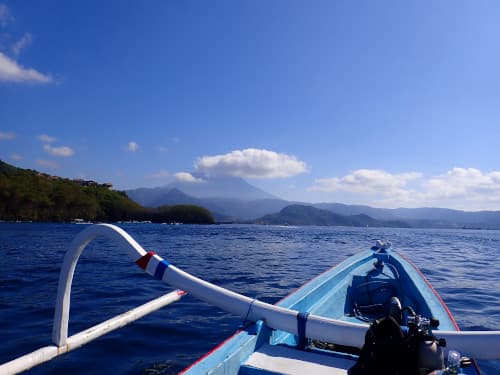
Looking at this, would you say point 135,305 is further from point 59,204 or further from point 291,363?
point 59,204

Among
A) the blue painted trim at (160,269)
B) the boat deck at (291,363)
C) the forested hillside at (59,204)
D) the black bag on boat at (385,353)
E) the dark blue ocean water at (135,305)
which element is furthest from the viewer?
the forested hillside at (59,204)

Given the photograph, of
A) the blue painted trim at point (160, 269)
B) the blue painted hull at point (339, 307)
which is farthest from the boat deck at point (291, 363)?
the blue painted trim at point (160, 269)

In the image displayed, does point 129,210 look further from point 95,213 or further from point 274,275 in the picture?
point 274,275

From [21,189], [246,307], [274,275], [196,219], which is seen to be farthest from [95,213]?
[246,307]

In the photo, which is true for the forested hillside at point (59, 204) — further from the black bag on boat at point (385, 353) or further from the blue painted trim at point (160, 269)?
the black bag on boat at point (385, 353)

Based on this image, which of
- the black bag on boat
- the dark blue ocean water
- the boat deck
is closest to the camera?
the black bag on boat

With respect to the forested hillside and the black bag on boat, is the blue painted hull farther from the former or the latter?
the forested hillside

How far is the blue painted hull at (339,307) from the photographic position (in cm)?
291

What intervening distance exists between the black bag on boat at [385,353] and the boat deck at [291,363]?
0.81 meters

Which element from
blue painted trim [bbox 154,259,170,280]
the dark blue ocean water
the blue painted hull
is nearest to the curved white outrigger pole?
blue painted trim [bbox 154,259,170,280]

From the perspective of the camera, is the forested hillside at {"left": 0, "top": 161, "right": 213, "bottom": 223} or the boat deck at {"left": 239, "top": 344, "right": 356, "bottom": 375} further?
the forested hillside at {"left": 0, "top": 161, "right": 213, "bottom": 223}

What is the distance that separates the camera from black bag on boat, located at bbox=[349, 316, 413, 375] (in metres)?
2.09

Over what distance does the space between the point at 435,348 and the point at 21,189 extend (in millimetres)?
106181

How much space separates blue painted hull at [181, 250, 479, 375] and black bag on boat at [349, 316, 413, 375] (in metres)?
0.89
